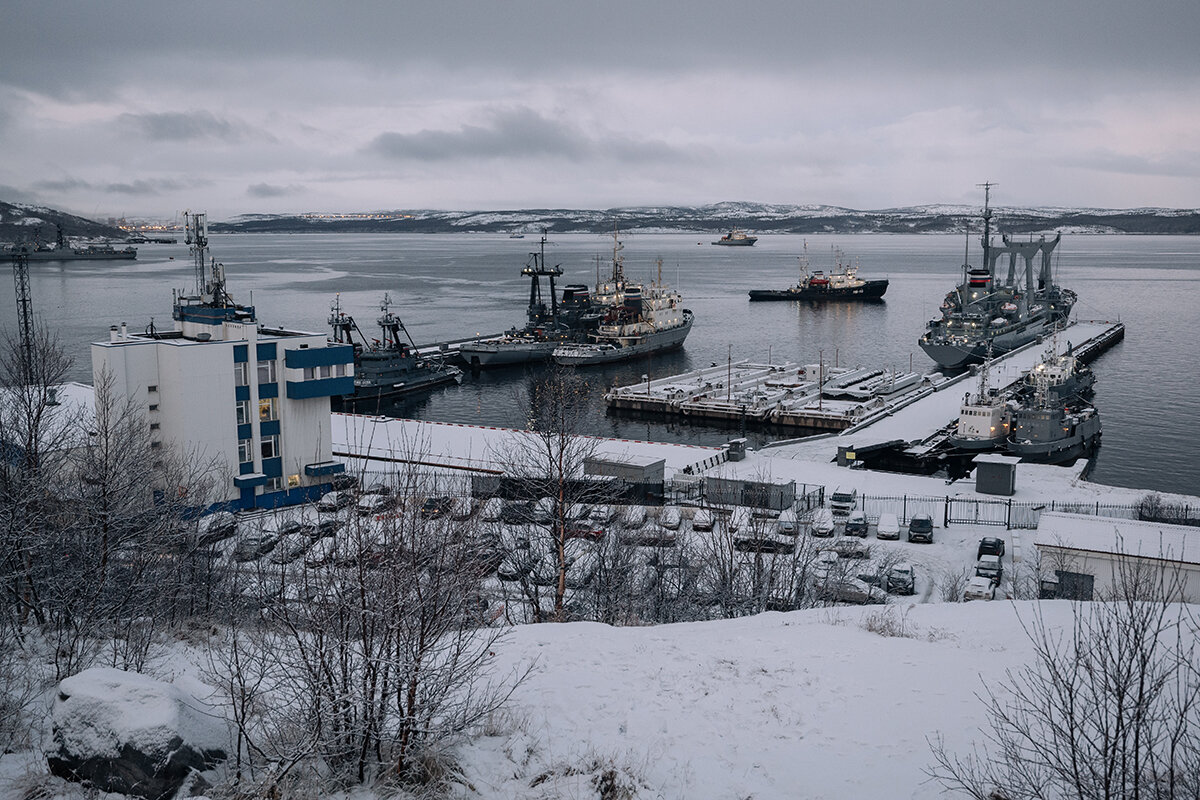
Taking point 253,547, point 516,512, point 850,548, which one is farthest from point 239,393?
point 850,548

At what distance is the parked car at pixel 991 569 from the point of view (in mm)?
15266

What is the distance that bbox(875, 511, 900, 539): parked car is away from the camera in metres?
18.1

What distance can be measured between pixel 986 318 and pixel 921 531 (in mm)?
40663

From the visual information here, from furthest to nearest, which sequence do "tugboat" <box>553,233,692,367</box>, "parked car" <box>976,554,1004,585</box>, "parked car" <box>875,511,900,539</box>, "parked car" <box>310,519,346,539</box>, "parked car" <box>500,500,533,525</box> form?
"tugboat" <box>553,233,692,367</box> → "parked car" <box>875,511,900,539</box> → "parked car" <box>500,500,533,525</box> → "parked car" <box>976,554,1004,585</box> → "parked car" <box>310,519,346,539</box>

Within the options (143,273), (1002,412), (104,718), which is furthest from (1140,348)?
(143,273)

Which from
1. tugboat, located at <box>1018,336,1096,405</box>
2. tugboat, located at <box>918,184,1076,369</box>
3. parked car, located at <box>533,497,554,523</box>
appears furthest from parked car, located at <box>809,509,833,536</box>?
tugboat, located at <box>918,184,1076,369</box>

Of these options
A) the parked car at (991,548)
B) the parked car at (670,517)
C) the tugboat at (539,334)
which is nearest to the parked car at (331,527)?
the parked car at (670,517)

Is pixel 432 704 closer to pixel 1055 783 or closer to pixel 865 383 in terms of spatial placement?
pixel 1055 783

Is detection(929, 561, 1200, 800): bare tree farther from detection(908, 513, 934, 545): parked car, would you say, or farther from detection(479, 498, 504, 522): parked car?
detection(479, 498, 504, 522): parked car

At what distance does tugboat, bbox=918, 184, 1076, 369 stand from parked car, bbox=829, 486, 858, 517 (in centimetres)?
3207

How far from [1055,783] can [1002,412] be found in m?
28.7

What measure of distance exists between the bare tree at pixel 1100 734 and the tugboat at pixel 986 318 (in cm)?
4568

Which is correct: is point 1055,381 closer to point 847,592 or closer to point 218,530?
point 847,592

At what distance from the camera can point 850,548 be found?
1697 centimetres
